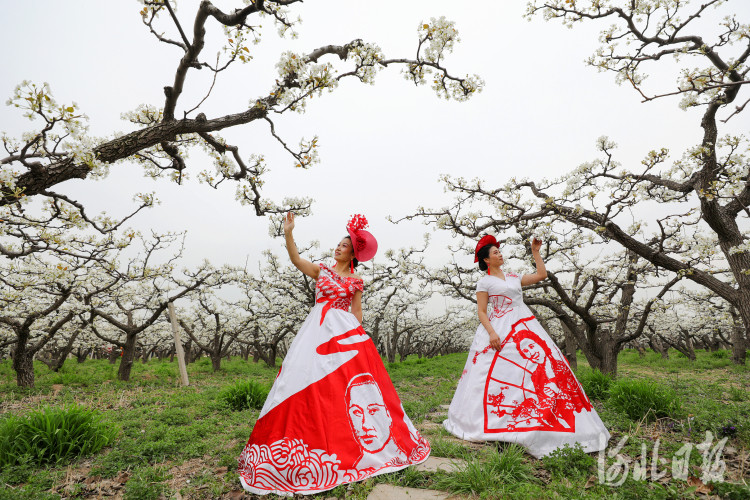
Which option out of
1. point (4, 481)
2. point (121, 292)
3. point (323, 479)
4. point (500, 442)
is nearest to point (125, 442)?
point (4, 481)

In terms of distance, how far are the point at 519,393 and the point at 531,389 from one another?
12 cm

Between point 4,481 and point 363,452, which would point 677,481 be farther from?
point 4,481

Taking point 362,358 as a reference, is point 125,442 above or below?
below

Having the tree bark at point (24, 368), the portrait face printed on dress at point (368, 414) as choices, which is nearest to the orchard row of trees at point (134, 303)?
the tree bark at point (24, 368)

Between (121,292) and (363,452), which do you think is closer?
(363,452)

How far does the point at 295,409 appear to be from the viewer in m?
2.87

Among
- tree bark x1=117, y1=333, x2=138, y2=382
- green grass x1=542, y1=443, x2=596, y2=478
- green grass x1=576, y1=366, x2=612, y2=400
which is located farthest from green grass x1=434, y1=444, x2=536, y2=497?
tree bark x1=117, y1=333, x2=138, y2=382

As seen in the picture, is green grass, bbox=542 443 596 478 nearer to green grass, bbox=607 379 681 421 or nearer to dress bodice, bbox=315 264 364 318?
green grass, bbox=607 379 681 421

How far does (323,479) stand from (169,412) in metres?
3.82

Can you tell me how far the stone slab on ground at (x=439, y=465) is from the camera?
2.84 meters

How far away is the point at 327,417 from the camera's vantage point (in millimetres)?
2834

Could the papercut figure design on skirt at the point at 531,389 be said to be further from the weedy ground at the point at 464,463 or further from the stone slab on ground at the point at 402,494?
the stone slab on ground at the point at 402,494

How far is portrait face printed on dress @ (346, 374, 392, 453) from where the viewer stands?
2.84 metres

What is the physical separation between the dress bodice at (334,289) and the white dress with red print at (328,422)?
0.08 metres
